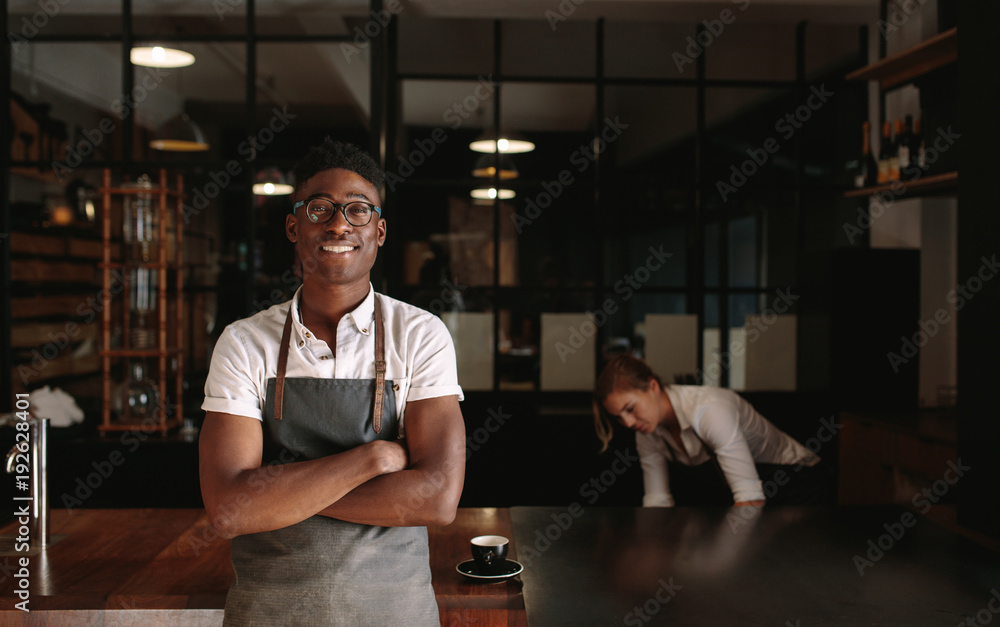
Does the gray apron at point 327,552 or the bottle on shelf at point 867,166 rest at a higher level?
the bottle on shelf at point 867,166

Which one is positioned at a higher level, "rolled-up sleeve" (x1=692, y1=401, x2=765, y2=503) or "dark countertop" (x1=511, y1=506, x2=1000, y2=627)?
"rolled-up sleeve" (x1=692, y1=401, x2=765, y2=503)

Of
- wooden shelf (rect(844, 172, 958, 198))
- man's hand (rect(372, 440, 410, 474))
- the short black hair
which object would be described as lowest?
man's hand (rect(372, 440, 410, 474))

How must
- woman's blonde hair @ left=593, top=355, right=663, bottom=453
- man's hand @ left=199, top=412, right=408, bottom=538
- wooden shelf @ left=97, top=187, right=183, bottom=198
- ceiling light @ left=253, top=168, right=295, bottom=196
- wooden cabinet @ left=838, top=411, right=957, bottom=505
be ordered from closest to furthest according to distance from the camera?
man's hand @ left=199, top=412, right=408, bottom=538, woman's blonde hair @ left=593, top=355, right=663, bottom=453, wooden cabinet @ left=838, top=411, right=957, bottom=505, wooden shelf @ left=97, top=187, right=183, bottom=198, ceiling light @ left=253, top=168, right=295, bottom=196

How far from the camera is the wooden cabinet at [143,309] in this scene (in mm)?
3480

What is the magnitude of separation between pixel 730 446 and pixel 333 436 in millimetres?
1734

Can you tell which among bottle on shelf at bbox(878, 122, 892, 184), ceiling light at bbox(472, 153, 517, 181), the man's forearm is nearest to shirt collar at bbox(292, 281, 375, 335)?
the man's forearm

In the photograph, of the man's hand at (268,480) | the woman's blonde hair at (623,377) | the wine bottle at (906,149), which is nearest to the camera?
the man's hand at (268,480)

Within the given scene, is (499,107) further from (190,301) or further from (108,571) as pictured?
(108,571)

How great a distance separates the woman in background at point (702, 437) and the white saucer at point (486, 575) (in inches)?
45.6

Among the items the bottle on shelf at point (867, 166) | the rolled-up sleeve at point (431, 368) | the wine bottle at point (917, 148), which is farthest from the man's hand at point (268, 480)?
the bottle on shelf at point (867, 166)

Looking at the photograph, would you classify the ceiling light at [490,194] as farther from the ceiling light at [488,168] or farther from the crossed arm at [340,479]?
the crossed arm at [340,479]

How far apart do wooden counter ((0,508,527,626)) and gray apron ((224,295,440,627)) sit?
274mm

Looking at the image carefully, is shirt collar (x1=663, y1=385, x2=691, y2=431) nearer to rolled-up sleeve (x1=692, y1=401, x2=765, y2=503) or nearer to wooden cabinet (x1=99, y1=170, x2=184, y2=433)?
rolled-up sleeve (x1=692, y1=401, x2=765, y2=503)

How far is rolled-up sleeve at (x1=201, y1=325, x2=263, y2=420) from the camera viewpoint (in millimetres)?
1284
